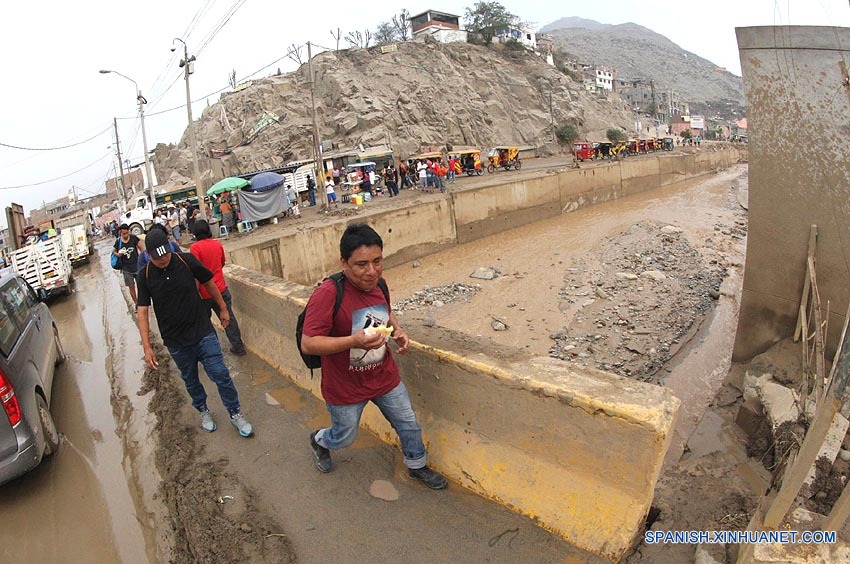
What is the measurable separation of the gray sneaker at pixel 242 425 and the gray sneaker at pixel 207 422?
0.62 ft

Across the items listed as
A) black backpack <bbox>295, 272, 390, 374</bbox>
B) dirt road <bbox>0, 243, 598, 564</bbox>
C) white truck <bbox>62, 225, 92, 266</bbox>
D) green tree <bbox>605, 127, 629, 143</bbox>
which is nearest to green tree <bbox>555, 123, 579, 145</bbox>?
green tree <bbox>605, 127, 629, 143</bbox>

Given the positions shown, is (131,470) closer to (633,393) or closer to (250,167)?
(633,393)

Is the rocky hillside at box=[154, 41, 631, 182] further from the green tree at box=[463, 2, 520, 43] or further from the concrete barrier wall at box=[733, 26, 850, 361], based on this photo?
the concrete barrier wall at box=[733, 26, 850, 361]

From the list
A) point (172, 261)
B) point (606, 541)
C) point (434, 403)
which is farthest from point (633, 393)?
point (172, 261)

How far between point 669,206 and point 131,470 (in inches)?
1070

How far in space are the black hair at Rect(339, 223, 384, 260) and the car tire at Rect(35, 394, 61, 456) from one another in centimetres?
325

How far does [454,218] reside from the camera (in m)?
17.8

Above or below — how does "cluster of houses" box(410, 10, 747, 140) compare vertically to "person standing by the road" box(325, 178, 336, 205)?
above

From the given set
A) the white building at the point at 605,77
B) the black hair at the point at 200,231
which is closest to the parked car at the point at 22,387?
the black hair at the point at 200,231

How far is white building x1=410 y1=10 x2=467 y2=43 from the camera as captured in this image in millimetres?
66669

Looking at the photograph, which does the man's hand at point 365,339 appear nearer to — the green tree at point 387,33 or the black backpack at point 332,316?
the black backpack at point 332,316

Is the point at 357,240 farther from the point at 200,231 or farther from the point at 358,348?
the point at 200,231

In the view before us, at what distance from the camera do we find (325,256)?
13492 millimetres

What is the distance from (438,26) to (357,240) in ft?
247
